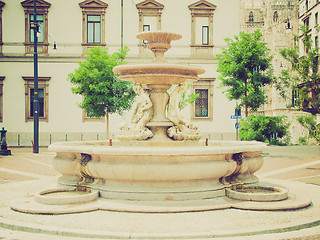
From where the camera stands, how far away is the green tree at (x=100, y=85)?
87.8ft

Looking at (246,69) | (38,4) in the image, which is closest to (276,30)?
(38,4)

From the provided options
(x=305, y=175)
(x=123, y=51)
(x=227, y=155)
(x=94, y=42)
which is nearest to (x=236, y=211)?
(x=227, y=155)

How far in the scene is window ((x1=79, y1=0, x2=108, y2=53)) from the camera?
34406mm

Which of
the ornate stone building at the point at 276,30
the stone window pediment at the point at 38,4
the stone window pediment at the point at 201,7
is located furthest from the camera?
the ornate stone building at the point at 276,30

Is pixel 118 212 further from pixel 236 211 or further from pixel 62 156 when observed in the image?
pixel 62 156

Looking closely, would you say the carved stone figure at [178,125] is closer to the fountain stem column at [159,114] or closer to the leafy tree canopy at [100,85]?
the fountain stem column at [159,114]

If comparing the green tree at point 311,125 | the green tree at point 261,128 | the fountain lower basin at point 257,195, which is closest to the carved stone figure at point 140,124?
the fountain lower basin at point 257,195

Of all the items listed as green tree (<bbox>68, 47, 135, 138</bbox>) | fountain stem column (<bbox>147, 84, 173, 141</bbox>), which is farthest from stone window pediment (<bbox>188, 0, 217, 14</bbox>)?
fountain stem column (<bbox>147, 84, 173, 141</bbox>)

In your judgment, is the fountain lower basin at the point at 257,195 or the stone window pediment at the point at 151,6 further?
the stone window pediment at the point at 151,6

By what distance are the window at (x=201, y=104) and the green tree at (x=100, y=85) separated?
7.98m

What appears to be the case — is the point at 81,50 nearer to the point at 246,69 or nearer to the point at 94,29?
the point at 94,29

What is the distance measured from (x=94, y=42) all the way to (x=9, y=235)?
29.0 meters

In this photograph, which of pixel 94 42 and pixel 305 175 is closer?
pixel 305 175

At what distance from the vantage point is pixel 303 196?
30.2 feet
